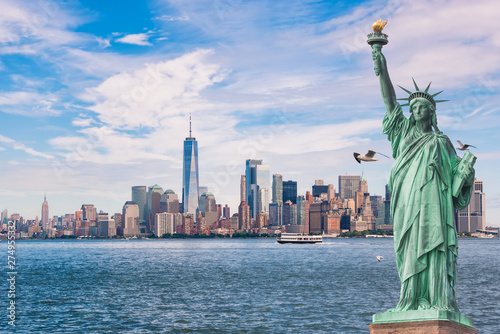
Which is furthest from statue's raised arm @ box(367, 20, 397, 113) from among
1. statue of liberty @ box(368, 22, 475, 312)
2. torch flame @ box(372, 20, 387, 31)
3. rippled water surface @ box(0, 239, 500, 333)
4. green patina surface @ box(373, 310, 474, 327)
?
rippled water surface @ box(0, 239, 500, 333)

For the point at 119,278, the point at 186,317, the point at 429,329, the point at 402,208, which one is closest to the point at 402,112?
the point at 402,208

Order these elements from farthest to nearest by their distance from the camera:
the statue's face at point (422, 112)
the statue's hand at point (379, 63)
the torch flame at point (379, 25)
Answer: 1. the torch flame at point (379, 25)
2. the statue's hand at point (379, 63)
3. the statue's face at point (422, 112)

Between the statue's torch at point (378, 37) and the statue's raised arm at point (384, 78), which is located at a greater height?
the statue's torch at point (378, 37)

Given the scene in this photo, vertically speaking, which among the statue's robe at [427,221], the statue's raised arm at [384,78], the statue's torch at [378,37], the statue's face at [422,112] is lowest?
the statue's robe at [427,221]

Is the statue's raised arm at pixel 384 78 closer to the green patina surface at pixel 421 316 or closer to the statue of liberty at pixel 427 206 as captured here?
the statue of liberty at pixel 427 206

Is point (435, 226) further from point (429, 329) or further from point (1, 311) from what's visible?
point (1, 311)

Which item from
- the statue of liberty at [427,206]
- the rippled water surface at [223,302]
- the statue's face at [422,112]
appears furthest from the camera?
the rippled water surface at [223,302]

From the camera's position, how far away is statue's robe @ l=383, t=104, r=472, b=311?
1198cm

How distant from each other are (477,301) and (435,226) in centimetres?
3480

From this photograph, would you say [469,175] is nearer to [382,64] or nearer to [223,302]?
[382,64]

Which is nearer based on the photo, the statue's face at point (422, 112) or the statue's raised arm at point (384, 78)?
the statue's face at point (422, 112)

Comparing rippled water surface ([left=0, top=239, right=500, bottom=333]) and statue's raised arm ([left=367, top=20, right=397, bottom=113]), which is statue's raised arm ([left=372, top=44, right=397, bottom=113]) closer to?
statue's raised arm ([left=367, top=20, right=397, bottom=113])

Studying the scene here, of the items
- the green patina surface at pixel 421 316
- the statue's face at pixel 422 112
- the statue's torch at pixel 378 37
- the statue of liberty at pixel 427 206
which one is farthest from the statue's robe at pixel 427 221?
the statue's torch at pixel 378 37

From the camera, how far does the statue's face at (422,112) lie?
41.4 feet
